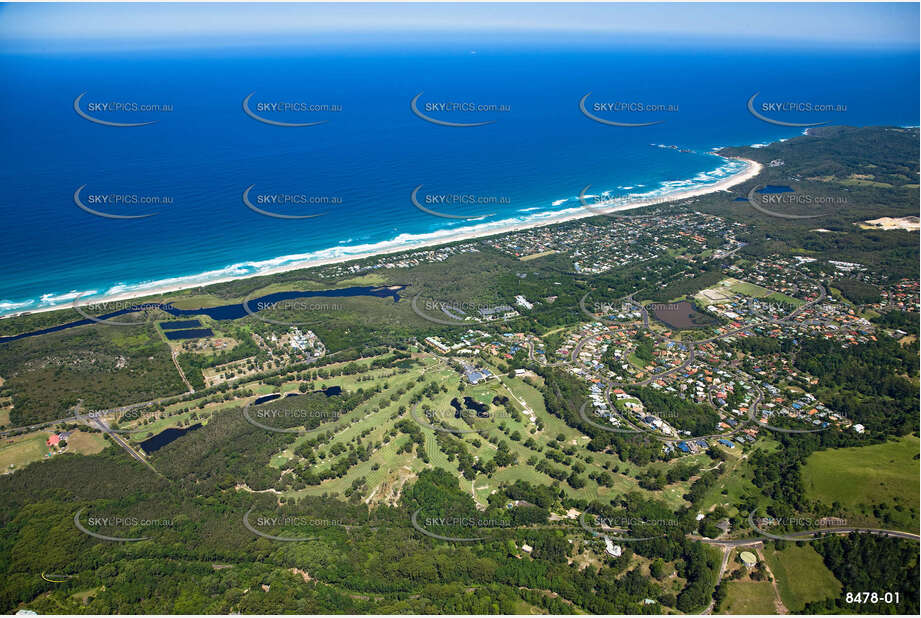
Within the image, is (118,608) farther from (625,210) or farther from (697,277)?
(625,210)

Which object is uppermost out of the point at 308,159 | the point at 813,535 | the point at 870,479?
the point at 308,159

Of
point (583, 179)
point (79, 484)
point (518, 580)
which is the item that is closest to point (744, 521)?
point (518, 580)

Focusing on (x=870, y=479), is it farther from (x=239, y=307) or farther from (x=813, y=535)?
(x=239, y=307)

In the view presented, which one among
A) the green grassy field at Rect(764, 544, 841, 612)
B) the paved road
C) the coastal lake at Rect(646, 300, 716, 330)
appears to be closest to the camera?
the green grassy field at Rect(764, 544, 841, 612)

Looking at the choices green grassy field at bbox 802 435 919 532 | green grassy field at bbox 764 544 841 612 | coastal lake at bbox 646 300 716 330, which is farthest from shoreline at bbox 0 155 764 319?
green grassy field at bbox 764 544 841 612

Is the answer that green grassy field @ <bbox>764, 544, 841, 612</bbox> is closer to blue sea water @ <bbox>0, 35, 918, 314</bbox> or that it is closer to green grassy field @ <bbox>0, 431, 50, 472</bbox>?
green grassy field @ <bbox>0, 431, 50, 472</bbox>

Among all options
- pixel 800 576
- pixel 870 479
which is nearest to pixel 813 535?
pixel 800 576
